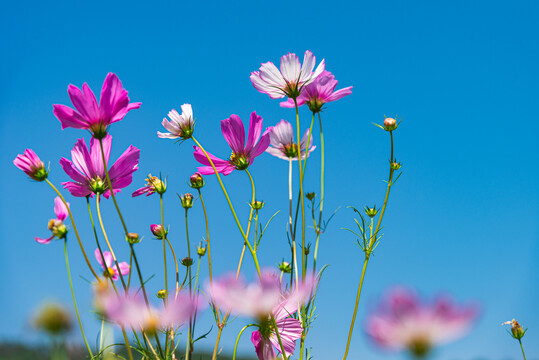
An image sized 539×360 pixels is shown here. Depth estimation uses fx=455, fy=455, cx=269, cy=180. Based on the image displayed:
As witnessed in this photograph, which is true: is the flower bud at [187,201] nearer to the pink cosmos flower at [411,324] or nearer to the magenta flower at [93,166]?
the magenta flower at [93,166]

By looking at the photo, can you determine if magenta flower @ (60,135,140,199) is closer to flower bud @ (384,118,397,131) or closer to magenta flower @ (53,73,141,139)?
magenta flower @ (53,73,141,139)

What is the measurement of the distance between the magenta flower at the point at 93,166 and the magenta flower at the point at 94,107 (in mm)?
78

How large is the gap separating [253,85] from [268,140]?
0.40 feet

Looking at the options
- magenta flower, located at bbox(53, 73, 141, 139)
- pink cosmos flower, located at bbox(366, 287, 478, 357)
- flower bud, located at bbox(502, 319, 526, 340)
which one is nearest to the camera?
pink cosmos flower, located at bbox(366, 287, 478, 357)

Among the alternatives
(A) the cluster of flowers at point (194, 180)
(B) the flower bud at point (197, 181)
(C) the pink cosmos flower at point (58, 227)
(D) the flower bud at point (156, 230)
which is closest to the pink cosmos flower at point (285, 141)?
(A) the cluster of flowers at point (194, 180)

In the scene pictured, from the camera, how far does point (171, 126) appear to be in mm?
918

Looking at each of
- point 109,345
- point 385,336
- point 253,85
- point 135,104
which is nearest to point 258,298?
point 385,336

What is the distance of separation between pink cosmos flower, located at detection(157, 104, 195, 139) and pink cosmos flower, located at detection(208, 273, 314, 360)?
0.38 m

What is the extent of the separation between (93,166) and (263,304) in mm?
488

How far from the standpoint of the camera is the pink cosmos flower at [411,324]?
28cm

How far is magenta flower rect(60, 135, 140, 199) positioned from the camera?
2.60ft

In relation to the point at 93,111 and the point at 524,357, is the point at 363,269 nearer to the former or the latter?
the point at 93,111

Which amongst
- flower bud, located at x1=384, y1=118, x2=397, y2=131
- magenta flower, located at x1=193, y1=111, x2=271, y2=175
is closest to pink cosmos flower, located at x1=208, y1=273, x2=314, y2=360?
magenta flower, located at x1=193, y1=111, x2=271, y2=175

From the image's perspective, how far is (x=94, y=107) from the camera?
707 millimetres
